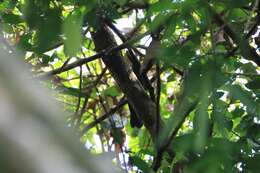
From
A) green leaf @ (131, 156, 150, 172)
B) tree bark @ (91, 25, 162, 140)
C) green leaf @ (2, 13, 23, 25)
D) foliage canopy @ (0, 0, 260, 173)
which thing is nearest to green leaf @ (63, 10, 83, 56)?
foliage canopy @ (0, 0, 260, 173)

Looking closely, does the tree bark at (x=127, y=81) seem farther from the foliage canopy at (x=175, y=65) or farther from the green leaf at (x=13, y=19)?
the green leaf at (x=13, y=19)

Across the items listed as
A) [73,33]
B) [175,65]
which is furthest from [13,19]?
[73,33]

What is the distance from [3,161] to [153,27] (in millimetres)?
1056

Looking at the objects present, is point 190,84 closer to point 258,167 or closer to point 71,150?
point 258,167

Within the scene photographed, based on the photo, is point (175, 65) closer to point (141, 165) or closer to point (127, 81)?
point (141, 165)

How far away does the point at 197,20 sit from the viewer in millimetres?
1617

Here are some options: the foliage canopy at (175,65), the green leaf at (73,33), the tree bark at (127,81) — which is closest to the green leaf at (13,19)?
the foliage canopy at (175,65)

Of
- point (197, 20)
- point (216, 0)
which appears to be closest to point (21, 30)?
point (197, 20)

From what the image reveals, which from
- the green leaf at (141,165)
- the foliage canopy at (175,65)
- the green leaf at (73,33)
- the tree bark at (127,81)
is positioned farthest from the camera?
the tree bark at (127,81)

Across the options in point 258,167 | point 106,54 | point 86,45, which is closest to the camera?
point 258,167

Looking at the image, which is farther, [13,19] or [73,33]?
[13,19]

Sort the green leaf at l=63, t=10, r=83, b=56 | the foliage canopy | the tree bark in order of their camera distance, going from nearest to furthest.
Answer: the green leaf at l=63, t=10, r=83, b=56
the foliage canopy
the tree bark

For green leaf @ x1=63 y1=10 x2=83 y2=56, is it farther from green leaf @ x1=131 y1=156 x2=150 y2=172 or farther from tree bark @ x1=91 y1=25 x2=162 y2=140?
tree bark @ x1=91 y1=25 x2=162 y2=140

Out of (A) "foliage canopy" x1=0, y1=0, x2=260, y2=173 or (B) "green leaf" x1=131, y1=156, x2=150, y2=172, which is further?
(B) "green leaf" x1=131, y1=156, x2=150, y2=172
